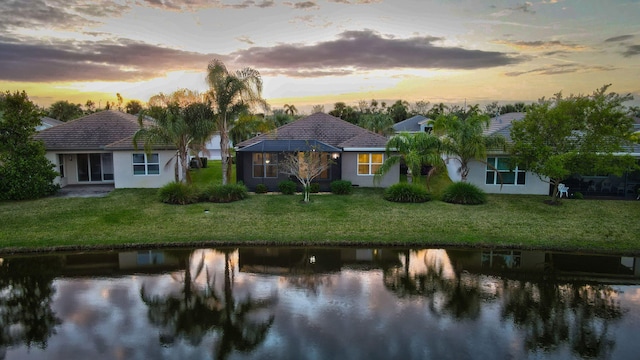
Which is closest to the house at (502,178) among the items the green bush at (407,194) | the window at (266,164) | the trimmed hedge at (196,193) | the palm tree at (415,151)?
the palm tree at (415,151)

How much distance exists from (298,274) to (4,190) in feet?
56.4

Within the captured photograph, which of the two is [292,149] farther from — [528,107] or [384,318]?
[384,318]

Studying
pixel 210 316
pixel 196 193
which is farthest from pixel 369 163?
pixel 210 316

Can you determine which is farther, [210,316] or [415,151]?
[415,151]

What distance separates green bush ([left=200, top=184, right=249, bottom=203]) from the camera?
21047mm

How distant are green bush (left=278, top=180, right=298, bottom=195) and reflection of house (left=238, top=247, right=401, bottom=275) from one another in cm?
866

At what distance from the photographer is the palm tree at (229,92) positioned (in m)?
21.8

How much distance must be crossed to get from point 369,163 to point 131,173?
1368 centimetres

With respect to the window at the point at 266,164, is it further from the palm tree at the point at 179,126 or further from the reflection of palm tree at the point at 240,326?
the reflection of palm tree at the point at 240,326

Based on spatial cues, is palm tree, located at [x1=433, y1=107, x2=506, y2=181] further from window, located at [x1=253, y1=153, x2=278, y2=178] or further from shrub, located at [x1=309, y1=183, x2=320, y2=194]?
window, located at [x1=253, y1=153, x2=278, y2=178]

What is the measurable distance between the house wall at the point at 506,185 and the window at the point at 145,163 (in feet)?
58.1

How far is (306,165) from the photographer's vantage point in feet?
68.8

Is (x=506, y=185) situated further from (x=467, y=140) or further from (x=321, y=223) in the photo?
(x=321, y=223)

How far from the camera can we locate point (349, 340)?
27.5 feet
